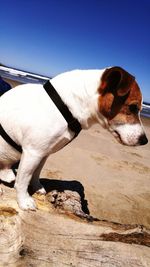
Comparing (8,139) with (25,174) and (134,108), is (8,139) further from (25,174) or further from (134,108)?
(134,108)

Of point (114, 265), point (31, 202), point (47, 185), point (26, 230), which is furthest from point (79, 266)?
point (47, 185)

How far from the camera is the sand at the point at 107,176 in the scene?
17.6ft

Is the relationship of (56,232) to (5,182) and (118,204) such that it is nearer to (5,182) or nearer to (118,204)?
(5,182)

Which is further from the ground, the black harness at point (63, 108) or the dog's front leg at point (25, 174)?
the black harness at point (63, 108)

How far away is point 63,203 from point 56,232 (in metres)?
0.89

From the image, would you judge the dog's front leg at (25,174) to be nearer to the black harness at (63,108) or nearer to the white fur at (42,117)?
the white fur at (42,117)

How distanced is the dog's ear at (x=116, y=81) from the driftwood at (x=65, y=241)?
127 cm

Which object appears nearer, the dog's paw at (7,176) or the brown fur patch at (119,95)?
the brown fur patch at (119,95)

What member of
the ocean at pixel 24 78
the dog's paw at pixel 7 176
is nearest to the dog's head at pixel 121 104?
the dog's paw at pixel 7 176

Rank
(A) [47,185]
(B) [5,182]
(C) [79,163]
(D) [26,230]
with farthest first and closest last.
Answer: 1. (C) [79,163]
2. (A) [47,185]
3. (B) [5,182]
4. (D) [26,230]

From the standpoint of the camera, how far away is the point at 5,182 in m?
3.54

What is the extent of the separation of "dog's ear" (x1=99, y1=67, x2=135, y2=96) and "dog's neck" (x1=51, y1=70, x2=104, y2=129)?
0.22 ft

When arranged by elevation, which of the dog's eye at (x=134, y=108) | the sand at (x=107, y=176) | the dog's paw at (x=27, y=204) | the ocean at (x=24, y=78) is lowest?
the ocean at (x=24, y=78)

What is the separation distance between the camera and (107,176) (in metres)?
6.96
